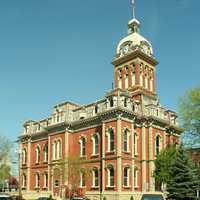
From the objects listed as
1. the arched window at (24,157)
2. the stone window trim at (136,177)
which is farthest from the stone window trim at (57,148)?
the stone window trim at (136,177)

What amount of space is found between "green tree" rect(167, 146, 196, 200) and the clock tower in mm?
17946

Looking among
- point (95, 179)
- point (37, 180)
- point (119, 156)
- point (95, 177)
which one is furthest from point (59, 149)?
point (119, 156)

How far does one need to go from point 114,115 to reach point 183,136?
8462 millimetres

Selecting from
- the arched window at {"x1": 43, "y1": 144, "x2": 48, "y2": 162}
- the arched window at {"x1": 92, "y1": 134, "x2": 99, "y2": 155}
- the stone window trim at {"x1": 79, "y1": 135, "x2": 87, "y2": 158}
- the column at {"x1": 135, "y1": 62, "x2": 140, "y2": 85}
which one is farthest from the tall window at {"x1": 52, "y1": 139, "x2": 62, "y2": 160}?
the column at {"x1": 135, "y1": 62, "x2": 140, "y2": 85}

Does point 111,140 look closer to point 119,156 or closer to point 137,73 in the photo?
A: point 119,156

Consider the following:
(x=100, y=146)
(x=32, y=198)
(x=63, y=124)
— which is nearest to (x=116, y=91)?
(x=100, y=146)

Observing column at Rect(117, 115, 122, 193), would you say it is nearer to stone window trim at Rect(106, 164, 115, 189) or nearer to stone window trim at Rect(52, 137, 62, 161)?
stone window trim at Rect(106, 164, 115, 189)

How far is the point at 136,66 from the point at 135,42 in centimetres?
447

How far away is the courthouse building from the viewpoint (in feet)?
152

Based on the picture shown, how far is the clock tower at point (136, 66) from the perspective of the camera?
183 feet

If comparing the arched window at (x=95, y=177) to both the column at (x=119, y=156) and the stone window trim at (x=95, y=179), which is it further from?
the column at (x=119, y=156)

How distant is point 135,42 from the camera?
5831cm

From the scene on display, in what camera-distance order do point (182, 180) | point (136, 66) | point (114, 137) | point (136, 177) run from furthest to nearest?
point (136, 66) < point (136, 177) < point (114, 137) < point (182, 180)

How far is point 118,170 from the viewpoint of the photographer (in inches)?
1751
